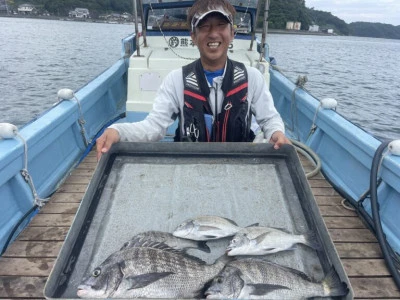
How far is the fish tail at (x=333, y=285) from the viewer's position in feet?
4.87

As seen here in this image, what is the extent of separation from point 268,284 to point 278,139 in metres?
1.26

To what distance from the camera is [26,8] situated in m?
97.3

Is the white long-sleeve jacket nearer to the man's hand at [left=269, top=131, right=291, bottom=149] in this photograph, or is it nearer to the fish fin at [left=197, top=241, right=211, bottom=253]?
the man's hand at [left=269, top=131, right=291, bottom=149]

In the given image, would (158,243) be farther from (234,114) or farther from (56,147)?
(56,147)

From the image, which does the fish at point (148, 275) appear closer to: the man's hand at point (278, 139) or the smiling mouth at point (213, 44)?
the man's hand at point (278, 139)

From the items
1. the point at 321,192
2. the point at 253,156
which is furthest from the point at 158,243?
the point at 321,192

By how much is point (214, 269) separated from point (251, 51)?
576 centimetres

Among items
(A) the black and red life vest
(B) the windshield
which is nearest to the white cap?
(A) the black and red life vest

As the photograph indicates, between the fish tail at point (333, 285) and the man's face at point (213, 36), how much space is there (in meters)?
1.97

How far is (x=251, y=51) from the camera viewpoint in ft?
21.9

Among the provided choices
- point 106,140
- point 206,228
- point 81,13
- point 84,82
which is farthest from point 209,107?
point 81,13

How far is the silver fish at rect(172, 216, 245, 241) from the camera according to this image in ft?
6.24

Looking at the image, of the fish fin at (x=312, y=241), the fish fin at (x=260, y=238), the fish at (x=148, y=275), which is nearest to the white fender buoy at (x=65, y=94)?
the fish at (x=148, y=275)

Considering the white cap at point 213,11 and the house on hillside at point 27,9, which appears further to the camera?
the house on hillside at point 27,9
